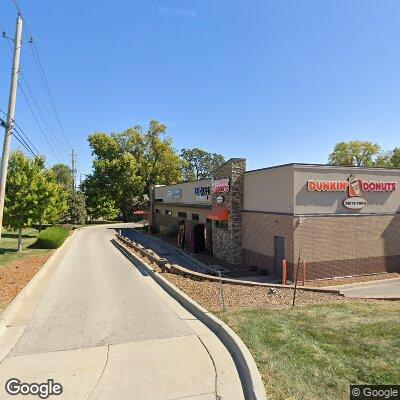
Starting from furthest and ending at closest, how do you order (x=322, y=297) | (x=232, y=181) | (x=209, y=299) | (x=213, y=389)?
1. (x=232, y=181)
2. (x=322, y=297)
3. (x=209, y=299)
4. (x=213, y=389)

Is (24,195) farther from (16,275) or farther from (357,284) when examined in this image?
(357,284)

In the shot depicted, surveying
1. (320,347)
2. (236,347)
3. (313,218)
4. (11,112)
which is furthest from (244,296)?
(11,112)

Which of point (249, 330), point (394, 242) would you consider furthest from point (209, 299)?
point (394, 242)

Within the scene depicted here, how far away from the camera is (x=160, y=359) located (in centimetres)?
705

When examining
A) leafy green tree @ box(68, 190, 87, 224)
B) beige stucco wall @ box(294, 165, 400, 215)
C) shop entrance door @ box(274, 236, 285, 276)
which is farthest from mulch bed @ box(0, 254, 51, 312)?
leafy green tree @ box(68, 190, 87, 224)

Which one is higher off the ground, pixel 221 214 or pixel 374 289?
pixel 221 214

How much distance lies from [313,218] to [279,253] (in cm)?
246

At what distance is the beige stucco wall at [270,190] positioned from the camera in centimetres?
1719

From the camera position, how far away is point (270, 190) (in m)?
18.6

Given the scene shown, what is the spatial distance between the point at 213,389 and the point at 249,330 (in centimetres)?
240

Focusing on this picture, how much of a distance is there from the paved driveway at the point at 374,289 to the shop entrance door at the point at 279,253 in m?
2.91

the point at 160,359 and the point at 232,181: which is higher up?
the point at 232,181

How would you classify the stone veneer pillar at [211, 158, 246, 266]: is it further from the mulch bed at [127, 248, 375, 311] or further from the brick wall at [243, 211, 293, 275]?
the mulch bed at [127, 248, 375, 311]

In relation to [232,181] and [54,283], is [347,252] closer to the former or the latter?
[232,181]
